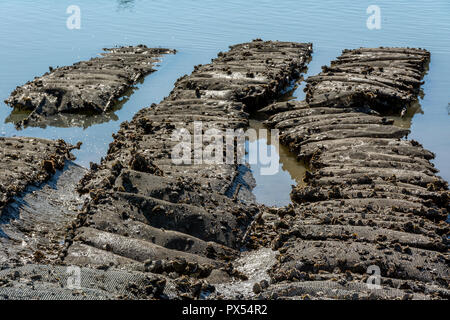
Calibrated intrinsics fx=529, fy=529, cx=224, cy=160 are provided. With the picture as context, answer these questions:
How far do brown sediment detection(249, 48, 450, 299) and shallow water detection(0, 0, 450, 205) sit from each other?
3.10 ft

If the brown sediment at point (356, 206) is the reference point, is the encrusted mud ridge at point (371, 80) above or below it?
above

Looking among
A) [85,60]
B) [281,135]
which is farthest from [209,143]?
[85,60]

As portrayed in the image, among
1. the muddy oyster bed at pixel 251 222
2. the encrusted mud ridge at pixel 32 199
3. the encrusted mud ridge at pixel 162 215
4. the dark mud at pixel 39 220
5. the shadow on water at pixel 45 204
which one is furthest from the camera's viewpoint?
the shadow on water at pixel 45 204

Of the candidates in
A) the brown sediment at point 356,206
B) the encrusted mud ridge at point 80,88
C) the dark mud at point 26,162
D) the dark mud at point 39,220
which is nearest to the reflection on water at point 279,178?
the brown sediment at point 356,206

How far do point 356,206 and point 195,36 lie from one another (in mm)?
13978

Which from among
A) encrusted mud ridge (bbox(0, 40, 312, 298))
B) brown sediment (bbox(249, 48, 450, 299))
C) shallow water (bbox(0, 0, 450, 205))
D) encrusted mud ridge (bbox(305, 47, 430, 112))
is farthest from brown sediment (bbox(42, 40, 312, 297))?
encrusted mud ridge (bbox(305, 47, 430, 112))

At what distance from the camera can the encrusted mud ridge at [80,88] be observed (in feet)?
49.6

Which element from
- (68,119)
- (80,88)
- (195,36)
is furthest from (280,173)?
(195,36)

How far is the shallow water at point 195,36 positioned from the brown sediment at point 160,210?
1.25 metres

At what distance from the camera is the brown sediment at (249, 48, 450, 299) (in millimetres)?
7719

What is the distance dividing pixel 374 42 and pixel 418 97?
5.29 metres

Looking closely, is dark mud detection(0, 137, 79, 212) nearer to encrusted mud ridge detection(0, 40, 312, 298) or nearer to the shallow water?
the shallow water

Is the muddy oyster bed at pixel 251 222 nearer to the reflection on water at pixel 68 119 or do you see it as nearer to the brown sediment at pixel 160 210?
the brown sediment at pixel 160 210

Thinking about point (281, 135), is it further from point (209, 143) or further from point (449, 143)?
point (449, 143)
